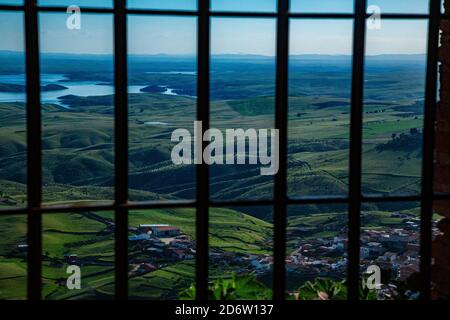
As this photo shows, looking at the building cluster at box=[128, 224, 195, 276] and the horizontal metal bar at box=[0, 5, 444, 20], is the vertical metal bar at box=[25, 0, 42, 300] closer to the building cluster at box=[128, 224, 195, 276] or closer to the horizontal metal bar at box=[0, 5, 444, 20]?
the horizontal metal bar at box=[0, 5, 444, 20]

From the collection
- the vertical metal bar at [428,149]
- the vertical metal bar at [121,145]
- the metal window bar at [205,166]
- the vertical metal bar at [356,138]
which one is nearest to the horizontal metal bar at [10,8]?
the metal window bar at [205,166]

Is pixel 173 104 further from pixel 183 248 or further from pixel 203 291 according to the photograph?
pixel 203 291

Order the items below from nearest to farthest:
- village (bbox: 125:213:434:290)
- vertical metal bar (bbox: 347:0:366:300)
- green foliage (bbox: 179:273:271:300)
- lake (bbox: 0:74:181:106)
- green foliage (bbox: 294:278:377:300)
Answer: vertical metal bar (bbox: 347:0:366:300)
green foliage (bbox: 179:273:271:300)
green foliage (bbox: 294:278:377:300)
lake (bbox: 0:74:181:106)
village (bbox: 125:213:434:290)

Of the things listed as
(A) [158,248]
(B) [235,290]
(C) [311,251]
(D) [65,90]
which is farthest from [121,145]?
(A) [158,248]

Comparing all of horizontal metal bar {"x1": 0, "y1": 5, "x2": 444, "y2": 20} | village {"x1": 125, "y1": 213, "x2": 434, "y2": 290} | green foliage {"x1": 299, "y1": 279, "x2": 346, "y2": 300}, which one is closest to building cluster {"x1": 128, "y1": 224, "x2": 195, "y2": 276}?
village {"x1": 125, "y1": 213, "x2": 434, "y2": 290}

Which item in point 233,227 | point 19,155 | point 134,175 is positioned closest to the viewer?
point 19,155

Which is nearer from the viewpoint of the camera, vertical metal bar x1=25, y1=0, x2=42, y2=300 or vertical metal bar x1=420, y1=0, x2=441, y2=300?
vertical metal bar x1=25, y1=0, x2=42, y2=300
